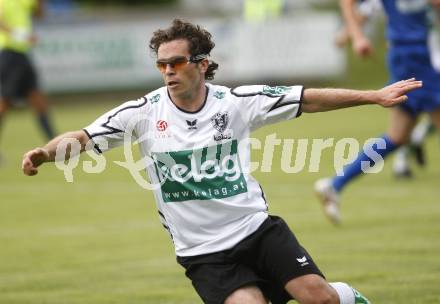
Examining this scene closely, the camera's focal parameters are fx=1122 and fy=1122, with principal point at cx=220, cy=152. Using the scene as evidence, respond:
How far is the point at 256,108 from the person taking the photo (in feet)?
19.6

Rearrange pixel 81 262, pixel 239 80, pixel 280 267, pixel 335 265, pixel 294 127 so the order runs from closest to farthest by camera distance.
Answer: pixel 280 267, pixel 335 265, pixel 81 262, pixel 294 127, pixel 239 80

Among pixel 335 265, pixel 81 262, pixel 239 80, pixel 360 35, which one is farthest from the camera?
pixel 239 80

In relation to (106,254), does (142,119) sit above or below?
above

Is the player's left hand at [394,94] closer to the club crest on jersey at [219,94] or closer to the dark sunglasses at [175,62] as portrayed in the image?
the club crest on jersey at [219,94]

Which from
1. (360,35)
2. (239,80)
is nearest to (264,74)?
(239,80)

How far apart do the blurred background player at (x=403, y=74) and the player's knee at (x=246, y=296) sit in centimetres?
421

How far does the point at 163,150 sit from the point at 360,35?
161 inches

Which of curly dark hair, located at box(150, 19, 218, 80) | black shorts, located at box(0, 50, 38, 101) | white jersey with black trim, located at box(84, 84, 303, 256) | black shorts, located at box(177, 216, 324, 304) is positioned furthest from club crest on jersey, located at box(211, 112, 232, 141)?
black shorts, located at box(0, 50, 38, 101)

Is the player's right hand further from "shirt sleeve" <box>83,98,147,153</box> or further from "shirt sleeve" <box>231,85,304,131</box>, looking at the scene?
"shirt sleeve" <box>231,85,304,131</box>

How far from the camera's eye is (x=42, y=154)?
568 cm

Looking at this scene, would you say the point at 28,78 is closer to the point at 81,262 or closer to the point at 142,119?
the point at 81,262

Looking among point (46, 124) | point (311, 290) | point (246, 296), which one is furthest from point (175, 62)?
point (46, 124)

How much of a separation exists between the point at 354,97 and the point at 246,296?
116cm

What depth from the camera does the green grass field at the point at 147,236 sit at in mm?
7664
